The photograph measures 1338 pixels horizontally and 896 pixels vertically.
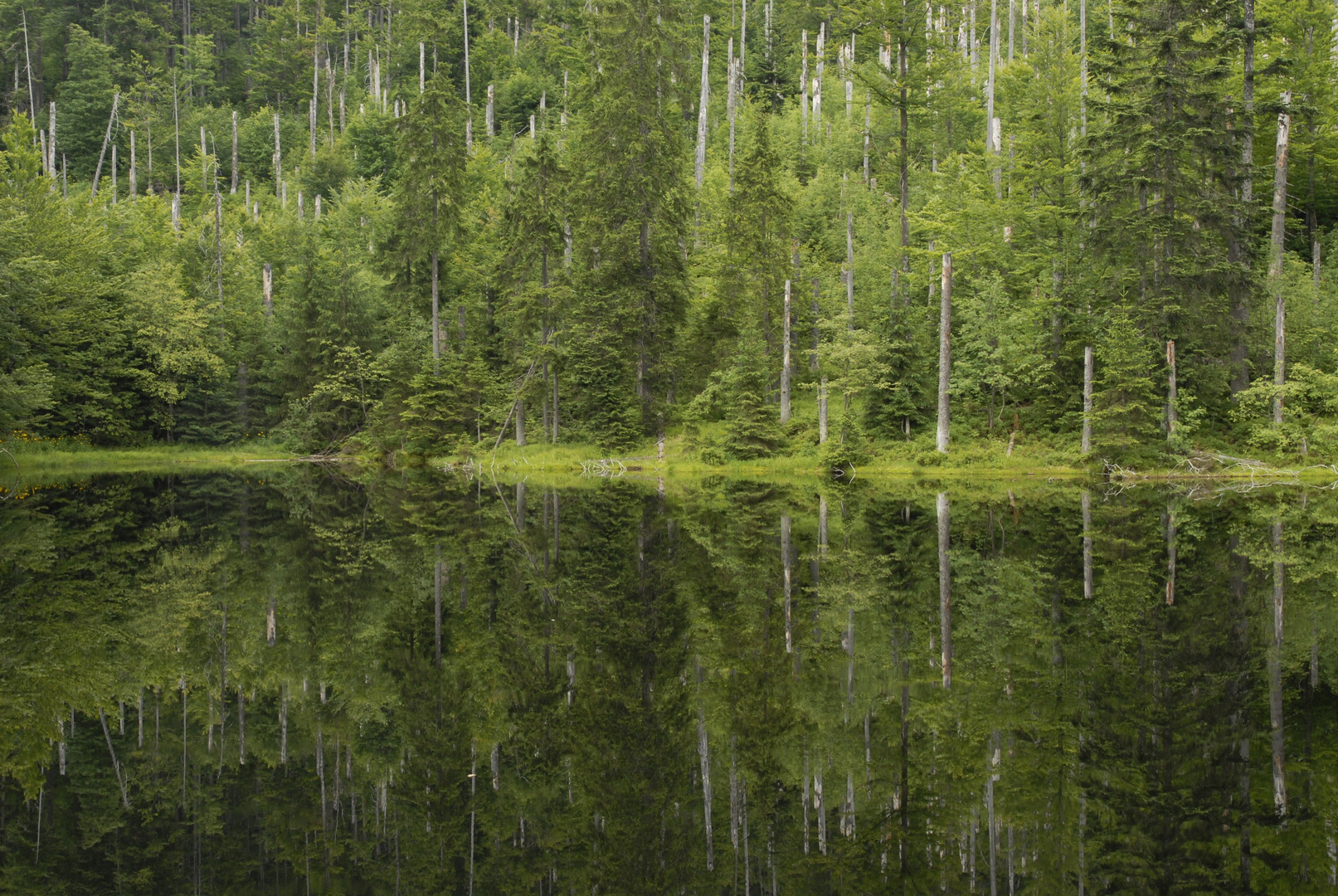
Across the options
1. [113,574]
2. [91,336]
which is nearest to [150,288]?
[91,336]

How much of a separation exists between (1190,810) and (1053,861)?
991mm

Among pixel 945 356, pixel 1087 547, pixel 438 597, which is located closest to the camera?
pixel 438 597

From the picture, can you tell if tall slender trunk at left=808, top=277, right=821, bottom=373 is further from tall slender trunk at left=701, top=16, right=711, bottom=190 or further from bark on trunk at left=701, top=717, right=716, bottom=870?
bark on trunk at left=701, top=717, right=716, bottom=870

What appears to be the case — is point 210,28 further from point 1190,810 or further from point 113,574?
point 1190,810

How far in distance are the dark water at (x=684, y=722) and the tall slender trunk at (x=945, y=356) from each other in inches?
591

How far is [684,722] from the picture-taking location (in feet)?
21.8

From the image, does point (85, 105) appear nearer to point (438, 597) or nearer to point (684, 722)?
point (438, 597)

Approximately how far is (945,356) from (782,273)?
710cm

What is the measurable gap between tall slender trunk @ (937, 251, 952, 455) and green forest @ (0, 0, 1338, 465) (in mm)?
201

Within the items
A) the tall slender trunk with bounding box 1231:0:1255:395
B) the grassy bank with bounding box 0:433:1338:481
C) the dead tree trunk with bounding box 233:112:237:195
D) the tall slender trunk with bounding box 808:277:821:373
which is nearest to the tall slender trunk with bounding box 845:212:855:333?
the tall slender trunk with bounding box 808:277:821:373

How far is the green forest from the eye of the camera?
2586cm

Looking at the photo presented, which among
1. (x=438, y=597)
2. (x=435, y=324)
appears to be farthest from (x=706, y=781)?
(x=435, y=324)

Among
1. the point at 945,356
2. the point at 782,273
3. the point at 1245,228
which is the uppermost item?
the point at 1245,228

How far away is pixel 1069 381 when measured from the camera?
95.7 feet
